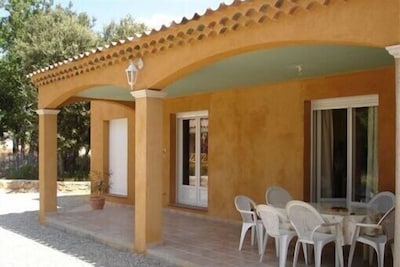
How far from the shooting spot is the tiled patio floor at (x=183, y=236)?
7.68 meters

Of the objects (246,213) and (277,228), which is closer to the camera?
(277,228)

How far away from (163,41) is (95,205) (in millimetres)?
7922

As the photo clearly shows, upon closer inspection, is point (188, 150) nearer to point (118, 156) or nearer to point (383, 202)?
point (118, 156)

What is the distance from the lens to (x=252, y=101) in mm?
11414

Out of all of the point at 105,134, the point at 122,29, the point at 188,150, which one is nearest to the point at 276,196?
the point at 188,150

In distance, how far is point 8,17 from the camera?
30156mm

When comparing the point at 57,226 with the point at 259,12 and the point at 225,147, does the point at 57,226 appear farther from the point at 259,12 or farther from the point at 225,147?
the point at 259,12

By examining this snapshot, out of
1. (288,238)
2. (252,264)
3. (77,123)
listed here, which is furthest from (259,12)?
(77,123)

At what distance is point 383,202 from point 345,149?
5.97 ft

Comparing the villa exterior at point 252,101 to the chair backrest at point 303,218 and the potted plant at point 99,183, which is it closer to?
the chair backrest at point 303,218

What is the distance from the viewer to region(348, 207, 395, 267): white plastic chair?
666 centimetres

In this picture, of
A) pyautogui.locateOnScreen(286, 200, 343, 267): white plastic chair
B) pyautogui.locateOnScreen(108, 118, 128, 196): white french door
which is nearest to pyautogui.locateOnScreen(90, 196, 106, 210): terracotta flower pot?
pyautogui.locateOnScreen(108, 118, 128, 196): white french door

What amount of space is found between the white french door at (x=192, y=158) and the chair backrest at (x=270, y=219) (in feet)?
19.7

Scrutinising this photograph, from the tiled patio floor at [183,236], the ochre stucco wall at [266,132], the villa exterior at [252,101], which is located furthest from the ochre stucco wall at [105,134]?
the ochre stucco wall at [266,132]
